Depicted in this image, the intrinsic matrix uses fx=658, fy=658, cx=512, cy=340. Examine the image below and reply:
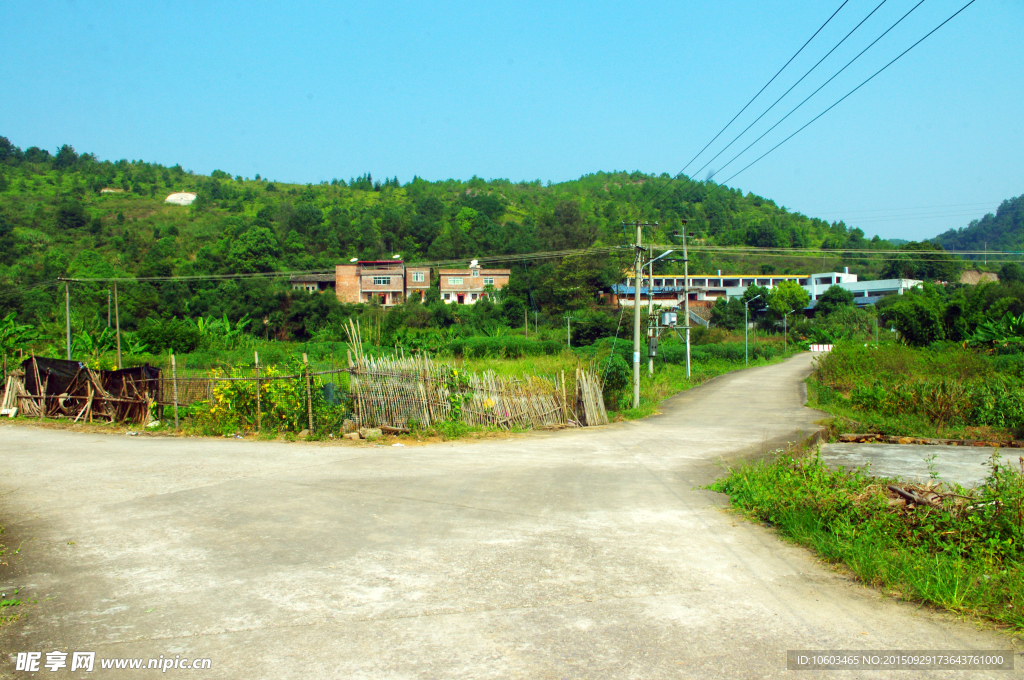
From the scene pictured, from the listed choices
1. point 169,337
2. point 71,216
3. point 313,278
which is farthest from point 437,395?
point 71,216

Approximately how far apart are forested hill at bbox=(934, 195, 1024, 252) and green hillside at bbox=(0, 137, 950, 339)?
20.7 metres

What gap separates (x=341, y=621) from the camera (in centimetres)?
462

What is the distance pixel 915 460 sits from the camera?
11.4m

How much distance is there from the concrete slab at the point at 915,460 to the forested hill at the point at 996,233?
11176cm

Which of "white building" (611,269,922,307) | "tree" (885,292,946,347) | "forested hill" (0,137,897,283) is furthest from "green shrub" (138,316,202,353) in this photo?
"white building" (611,269,922,307)

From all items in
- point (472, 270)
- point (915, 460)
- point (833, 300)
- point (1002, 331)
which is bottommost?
point (915, 460)

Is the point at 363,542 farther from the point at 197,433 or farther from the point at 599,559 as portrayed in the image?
the point at 197,433

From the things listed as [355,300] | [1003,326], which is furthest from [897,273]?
[355,300]

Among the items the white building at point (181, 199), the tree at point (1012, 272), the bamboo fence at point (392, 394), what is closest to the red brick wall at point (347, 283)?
the bamboo fence at point (392, 394)

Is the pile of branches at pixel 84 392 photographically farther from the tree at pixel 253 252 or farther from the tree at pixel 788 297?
the tree at pixel 788 297

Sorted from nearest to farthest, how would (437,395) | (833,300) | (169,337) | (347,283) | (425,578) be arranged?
(425,578) → (437,395) → (169,337) → (347,283) → (833,300)

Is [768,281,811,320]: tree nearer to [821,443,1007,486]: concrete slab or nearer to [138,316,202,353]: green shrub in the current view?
[138,316,202,353]: green shrub

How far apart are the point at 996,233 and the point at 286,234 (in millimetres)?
121767

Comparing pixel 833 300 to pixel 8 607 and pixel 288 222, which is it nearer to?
pixel 288 222
